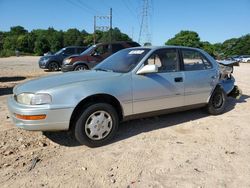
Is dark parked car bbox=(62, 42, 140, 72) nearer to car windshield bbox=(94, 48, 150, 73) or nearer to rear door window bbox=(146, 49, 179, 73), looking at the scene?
car windshield bbox=(94, 48, 150, 73)

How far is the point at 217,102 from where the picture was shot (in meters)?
5.95

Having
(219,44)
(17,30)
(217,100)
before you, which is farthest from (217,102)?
(17,30)

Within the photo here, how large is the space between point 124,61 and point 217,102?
2524mm

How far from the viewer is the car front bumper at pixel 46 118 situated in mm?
3648

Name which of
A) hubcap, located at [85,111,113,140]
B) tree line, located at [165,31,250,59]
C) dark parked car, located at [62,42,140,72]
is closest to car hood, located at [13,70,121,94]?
hubcap, located at [85,111,113,140]

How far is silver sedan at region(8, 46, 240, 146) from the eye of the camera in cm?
373

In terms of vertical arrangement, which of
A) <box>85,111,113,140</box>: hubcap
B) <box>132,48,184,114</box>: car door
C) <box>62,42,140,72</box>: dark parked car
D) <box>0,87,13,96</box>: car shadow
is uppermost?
<box>62,42,140,72</box>: dark parked car

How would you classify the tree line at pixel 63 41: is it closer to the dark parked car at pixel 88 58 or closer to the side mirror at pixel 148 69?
the dark parked car at pixel 88 58

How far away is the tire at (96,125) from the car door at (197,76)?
1.77m

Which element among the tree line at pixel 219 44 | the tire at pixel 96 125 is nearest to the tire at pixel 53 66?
the tire at pixel 96 125

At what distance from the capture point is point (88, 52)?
42.1 feet

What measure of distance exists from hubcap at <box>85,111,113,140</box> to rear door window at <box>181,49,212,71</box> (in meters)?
2.02

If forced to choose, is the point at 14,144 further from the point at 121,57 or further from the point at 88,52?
the point at 88,52

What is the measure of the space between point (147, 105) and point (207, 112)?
6.81 feet
